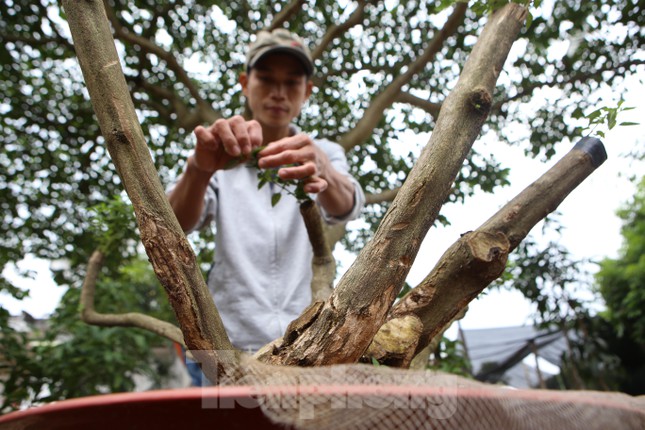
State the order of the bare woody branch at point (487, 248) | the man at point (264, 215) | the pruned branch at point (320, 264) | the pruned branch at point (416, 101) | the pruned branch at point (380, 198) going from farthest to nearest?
the pruned branch at point (416, 101) < the pruned branch at point (380, 198) < the man at point (264, 215) < the pruned branch at point (320, 264) < the bare woody branch at point (487, 248)

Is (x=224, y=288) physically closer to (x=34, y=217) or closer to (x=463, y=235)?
(x=463, y=235)

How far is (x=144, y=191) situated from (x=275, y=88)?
139cm

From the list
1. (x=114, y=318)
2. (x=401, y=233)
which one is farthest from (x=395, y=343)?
(x=114, y=318)

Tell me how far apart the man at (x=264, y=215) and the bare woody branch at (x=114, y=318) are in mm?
464

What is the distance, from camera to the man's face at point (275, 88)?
217 cm

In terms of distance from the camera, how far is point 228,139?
122 cm

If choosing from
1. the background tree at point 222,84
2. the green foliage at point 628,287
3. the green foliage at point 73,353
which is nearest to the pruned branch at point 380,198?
the background tree at point 222,84

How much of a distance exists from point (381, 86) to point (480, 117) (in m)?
3.63

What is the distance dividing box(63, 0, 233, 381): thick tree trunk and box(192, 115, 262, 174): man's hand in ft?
0.91

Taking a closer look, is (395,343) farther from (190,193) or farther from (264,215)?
(264,215)

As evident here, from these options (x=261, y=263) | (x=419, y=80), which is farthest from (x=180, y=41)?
(x=261, y=263)

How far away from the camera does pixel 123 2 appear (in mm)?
4312

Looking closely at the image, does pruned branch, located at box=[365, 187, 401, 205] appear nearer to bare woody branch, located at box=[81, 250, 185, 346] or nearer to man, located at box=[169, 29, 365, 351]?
man, located at box=[169, 29, 365, 351]

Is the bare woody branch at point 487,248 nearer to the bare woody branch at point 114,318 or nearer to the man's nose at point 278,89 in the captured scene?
the man's nose at point 278,89
